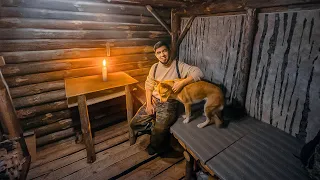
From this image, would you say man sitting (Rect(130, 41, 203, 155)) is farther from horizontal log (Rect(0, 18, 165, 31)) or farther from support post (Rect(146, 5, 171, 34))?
support post (Rect(146, 5, 171, 34))

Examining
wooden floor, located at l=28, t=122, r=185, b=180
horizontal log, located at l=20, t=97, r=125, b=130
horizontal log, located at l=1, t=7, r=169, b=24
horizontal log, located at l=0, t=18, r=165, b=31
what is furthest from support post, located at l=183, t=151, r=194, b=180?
horizontal log, located at l=1, t=7, r=169, b=24

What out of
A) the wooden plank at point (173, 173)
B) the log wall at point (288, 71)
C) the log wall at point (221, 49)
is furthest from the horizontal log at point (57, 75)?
the log wall at point (288, 71)

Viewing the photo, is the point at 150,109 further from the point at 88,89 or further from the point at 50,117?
the point at 50,117

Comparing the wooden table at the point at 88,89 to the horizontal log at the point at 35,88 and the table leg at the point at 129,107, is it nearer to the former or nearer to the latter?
the table leg at the point at 129,107

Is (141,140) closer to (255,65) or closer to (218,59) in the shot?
(218,59)

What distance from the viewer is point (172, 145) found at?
15.4 ft

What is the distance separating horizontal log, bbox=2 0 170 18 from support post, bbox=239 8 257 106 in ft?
9.88

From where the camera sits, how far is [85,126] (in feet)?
13.3

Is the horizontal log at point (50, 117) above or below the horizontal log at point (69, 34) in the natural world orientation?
below

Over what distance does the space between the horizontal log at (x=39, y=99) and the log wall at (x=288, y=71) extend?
4932 millimetres

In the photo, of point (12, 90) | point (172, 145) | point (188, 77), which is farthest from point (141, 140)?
point (12, 90)

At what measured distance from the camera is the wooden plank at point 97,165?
13.0ft

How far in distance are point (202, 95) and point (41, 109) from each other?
4163 mm

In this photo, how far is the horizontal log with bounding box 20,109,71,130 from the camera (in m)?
4.55
